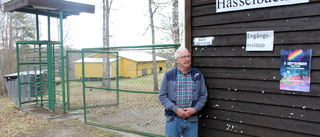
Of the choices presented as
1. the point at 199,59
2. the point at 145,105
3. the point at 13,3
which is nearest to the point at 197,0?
the point at 199,59

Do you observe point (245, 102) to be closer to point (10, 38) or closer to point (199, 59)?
point (199, 59)

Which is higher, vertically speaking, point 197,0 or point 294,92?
point 197,0

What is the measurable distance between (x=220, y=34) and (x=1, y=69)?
744 inches

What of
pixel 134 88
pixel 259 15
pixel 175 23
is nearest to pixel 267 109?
pixel 259 15

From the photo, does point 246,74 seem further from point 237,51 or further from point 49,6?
point 49,6

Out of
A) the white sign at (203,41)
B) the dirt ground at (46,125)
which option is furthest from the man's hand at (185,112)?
the dirt ground at (46,125)

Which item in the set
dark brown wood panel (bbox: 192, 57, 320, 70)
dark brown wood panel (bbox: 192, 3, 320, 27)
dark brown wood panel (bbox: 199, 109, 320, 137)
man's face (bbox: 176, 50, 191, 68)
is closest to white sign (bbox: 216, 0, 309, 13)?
dark brown wood panel (bbox: 192, 3, 320, 27)

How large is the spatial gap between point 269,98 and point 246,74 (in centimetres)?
38

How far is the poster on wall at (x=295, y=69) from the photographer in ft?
7.57

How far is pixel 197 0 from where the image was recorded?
3.12 m

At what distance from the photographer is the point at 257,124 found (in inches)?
105

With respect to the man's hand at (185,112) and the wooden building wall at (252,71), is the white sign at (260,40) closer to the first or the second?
the wooden building wall at (252,71)

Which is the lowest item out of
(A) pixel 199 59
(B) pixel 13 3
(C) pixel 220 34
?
(A) pixel 199 59

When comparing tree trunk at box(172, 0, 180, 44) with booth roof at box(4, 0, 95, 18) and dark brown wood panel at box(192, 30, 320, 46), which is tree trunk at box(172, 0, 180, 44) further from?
dark brown wood panel at box(192, 30, 320, 46)
